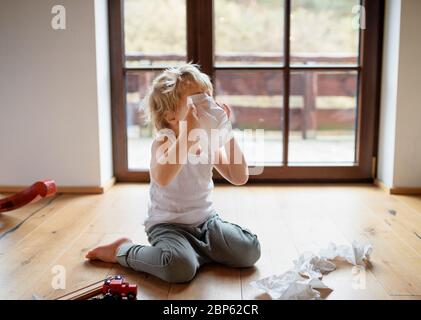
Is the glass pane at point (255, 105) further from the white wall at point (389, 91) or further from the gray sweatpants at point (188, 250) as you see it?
the gray sweatpants at point (188, 250)

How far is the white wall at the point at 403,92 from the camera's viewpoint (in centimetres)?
234

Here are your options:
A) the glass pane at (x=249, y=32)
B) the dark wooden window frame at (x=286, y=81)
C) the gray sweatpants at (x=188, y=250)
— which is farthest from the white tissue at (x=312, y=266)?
the glass pane at (x=249, y=32)

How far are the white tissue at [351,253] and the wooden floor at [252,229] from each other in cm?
3

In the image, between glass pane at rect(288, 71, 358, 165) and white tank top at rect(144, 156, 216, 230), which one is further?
glass pane at rect(288, 71, 358, 165)

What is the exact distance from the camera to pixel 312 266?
4.94 feet

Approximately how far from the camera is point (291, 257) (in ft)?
5.30

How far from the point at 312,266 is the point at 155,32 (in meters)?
1.51

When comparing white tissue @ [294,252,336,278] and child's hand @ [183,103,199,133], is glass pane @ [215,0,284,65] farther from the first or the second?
white tissue @ [294,252,336,278]

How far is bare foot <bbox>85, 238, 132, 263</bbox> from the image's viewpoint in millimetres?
1553

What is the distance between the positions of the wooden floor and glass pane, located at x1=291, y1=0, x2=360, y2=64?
0.63m

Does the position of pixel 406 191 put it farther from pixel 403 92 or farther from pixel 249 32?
pixel 249 32

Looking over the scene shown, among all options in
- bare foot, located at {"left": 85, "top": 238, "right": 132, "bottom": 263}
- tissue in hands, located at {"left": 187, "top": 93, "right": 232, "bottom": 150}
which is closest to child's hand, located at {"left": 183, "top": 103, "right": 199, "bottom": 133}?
tissue in hands, located at {"left": 187, "top": 93, "right": 232, "bottom": 150}

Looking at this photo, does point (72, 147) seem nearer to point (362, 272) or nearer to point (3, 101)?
point (3, 101)

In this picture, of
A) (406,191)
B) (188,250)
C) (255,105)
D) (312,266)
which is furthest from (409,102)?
(188,250)
